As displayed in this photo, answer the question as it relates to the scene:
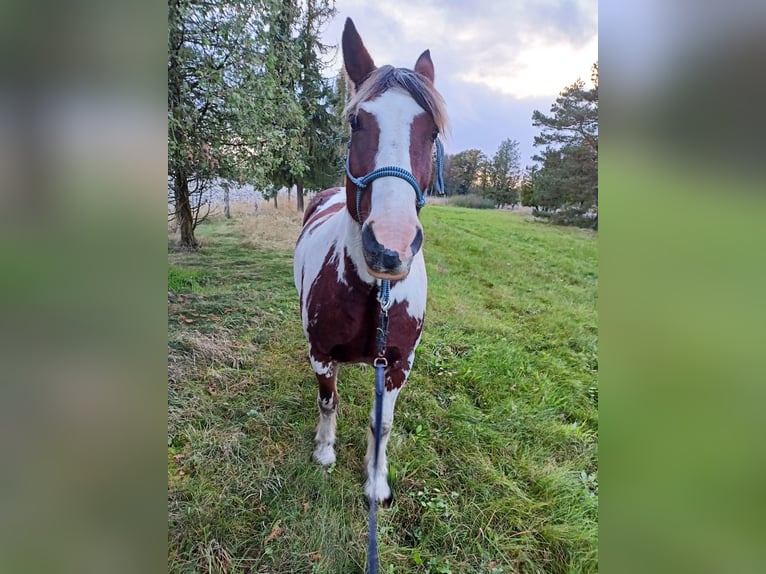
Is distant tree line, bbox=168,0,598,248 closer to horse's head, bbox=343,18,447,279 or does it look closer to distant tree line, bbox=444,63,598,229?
distant tree line, bbox=444,63,598,229

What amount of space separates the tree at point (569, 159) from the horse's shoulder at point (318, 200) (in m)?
1.37

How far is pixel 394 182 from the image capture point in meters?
0.89

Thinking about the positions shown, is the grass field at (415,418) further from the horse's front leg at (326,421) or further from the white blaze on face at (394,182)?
the white blaze on face at (394,182)

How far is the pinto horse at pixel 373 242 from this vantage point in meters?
0.87

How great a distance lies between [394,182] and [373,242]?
7.1 inches

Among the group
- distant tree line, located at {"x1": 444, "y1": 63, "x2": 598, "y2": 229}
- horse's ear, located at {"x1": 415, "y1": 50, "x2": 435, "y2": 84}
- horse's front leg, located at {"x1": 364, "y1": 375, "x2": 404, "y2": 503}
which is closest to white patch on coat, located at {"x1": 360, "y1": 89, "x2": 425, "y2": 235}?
horse's ear, located at {"x1": 415, "y1": 50, "x2": 435, "y2": 84}

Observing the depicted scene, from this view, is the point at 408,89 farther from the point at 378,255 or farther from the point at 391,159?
the point at 378,255

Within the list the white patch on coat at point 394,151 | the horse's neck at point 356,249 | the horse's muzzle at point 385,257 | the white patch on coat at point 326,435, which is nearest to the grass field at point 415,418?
the white patch on coat at point 326,435

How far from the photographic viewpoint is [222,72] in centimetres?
195

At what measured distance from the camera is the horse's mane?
1004mm

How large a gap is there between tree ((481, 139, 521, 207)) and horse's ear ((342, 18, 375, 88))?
123 cm
